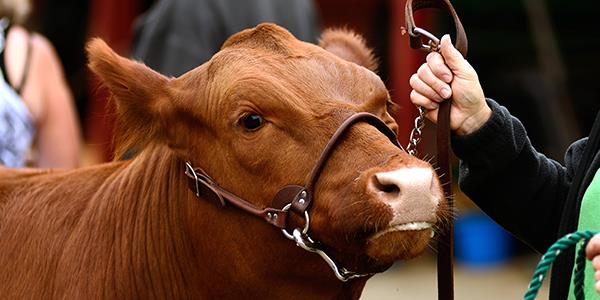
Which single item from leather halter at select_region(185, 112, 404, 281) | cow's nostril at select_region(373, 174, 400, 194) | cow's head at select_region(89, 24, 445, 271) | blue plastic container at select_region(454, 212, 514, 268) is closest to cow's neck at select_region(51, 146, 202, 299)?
cow's head at select_region(89, 24, 445, 271)

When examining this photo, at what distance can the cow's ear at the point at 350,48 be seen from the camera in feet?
14.0

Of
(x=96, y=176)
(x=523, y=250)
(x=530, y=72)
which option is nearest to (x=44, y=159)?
(x=96, y=176)

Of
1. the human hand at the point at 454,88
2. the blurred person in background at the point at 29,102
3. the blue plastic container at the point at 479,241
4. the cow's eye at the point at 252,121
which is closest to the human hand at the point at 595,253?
the human hand at the point at 454,88

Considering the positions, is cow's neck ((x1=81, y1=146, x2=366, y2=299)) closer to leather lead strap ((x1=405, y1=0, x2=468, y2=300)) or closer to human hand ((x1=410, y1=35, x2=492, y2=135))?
leather lead strap ((x1=405, y1=0, x2=468, y2=300))

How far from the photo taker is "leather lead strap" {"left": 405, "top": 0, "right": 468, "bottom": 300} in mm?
3512

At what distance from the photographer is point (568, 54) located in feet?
45.8

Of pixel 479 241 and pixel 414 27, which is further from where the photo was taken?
pixel 479 241

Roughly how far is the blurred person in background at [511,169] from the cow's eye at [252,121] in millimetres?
506

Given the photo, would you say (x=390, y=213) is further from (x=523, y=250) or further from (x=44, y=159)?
(x=523, y=250)

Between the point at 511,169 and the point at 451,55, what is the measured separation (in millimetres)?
435

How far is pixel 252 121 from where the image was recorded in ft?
11.7

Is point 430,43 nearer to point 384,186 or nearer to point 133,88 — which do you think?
point 384,186

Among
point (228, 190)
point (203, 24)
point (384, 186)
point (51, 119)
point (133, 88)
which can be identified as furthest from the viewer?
point (203, 24)

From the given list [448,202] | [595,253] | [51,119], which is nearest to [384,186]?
[448,202]
